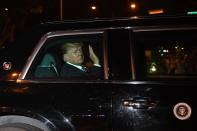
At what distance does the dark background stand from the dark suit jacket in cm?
265

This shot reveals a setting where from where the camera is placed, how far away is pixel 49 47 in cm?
426

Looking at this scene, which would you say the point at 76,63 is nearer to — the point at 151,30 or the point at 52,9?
the point at 151,30

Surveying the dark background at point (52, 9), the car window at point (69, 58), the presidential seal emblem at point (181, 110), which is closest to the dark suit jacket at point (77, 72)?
the car window at point (69, 58)

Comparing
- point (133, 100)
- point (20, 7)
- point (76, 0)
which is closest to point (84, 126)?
point (133, 100)

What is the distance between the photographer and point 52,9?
38.4 m

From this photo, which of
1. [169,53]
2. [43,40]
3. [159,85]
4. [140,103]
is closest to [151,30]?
[169,53]

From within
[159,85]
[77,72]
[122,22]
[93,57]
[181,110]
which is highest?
[122,22]

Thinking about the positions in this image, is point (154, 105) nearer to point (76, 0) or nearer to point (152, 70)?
point (152, 70)

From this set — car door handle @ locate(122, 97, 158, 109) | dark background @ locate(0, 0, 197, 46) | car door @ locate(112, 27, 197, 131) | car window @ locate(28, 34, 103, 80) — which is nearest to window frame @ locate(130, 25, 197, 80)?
car door @ locate(112, 27, 197, 131)

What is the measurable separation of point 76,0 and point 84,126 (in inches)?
2395

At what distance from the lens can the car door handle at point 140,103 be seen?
153 inches

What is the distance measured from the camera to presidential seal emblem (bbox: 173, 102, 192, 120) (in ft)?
12.6

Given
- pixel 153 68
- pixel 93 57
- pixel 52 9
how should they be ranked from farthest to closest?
pixel 52 9
pixel 93 57
pixel 153 68

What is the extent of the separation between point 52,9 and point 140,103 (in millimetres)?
35008
